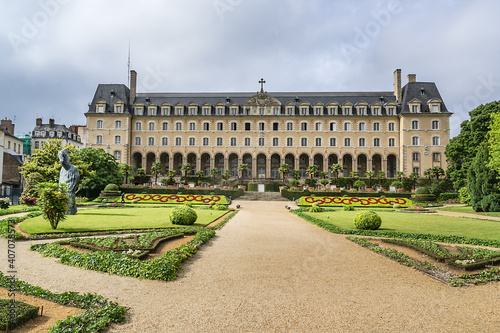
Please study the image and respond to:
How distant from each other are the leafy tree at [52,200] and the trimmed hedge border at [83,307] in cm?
663

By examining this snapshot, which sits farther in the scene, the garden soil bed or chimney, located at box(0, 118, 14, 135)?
chimney, located at box(0, 118, 14, 135)

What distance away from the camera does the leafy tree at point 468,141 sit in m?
34.3

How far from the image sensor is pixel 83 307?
536cm

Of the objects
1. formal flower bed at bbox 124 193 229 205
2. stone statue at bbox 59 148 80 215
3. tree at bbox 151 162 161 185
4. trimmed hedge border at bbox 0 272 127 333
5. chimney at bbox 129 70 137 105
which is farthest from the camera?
chimney at bbox 129 70 137 105

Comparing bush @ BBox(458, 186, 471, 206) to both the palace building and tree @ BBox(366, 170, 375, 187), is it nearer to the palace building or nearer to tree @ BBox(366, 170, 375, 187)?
tree @ BBox(366, 170, 375, 187)

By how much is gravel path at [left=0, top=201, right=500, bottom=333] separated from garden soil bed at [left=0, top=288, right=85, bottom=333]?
689mm

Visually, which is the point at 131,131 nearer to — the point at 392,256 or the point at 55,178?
the point at 55,178

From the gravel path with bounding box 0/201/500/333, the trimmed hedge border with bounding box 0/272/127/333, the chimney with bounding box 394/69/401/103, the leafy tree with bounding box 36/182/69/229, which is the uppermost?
the chimney with bounding box 394/69/401/103

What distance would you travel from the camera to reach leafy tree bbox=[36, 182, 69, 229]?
12410mm

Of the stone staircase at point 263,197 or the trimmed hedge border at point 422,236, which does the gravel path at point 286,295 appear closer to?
the trimmed hedge border at point 422,236

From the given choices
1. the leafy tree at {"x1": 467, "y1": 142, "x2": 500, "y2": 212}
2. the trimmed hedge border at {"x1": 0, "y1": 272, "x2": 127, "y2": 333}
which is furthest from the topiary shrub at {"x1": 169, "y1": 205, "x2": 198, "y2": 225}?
the leafy tree at {"x1": 467, "y1": 142, "x2": 500, "y2": 212}

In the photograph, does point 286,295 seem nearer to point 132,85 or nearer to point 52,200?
point 52,200

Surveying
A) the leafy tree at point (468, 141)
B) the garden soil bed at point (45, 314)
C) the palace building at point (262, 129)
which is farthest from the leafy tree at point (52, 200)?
the palace building at point (262, 129)

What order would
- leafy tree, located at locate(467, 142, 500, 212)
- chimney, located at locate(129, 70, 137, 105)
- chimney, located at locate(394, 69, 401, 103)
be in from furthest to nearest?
chimney, located at locate(129, 70, 137, 105)
chimney, located at locate(394, 69, 401, 103)
leafy tree, located at locate(467, 142, 500, 212)
